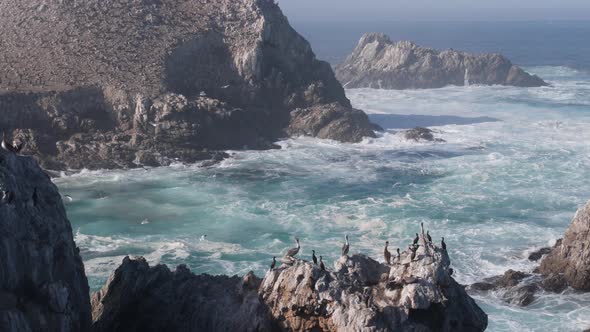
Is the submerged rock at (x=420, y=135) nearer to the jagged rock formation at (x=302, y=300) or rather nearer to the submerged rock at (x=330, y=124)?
the submerged rock at (x=330, y=124)

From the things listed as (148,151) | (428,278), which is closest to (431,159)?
(148,151)

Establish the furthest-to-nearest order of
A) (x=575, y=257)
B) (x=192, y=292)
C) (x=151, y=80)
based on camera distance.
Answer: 1. (x=151, y=80)
2. (x=575, y=257)
3. (x=192, y=292)

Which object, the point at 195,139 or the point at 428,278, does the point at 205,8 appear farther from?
the point at 428,278

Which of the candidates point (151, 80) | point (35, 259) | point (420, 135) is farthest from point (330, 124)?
point (35, 259)

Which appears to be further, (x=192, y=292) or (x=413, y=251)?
(x=192, y=292)

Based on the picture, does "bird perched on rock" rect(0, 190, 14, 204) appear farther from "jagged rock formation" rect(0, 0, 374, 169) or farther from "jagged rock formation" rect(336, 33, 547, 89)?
"jagged rock formation" rect(336, 33, 547, 89)

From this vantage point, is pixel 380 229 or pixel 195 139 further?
pixel 195 139

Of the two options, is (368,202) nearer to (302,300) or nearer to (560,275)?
(560,275)
